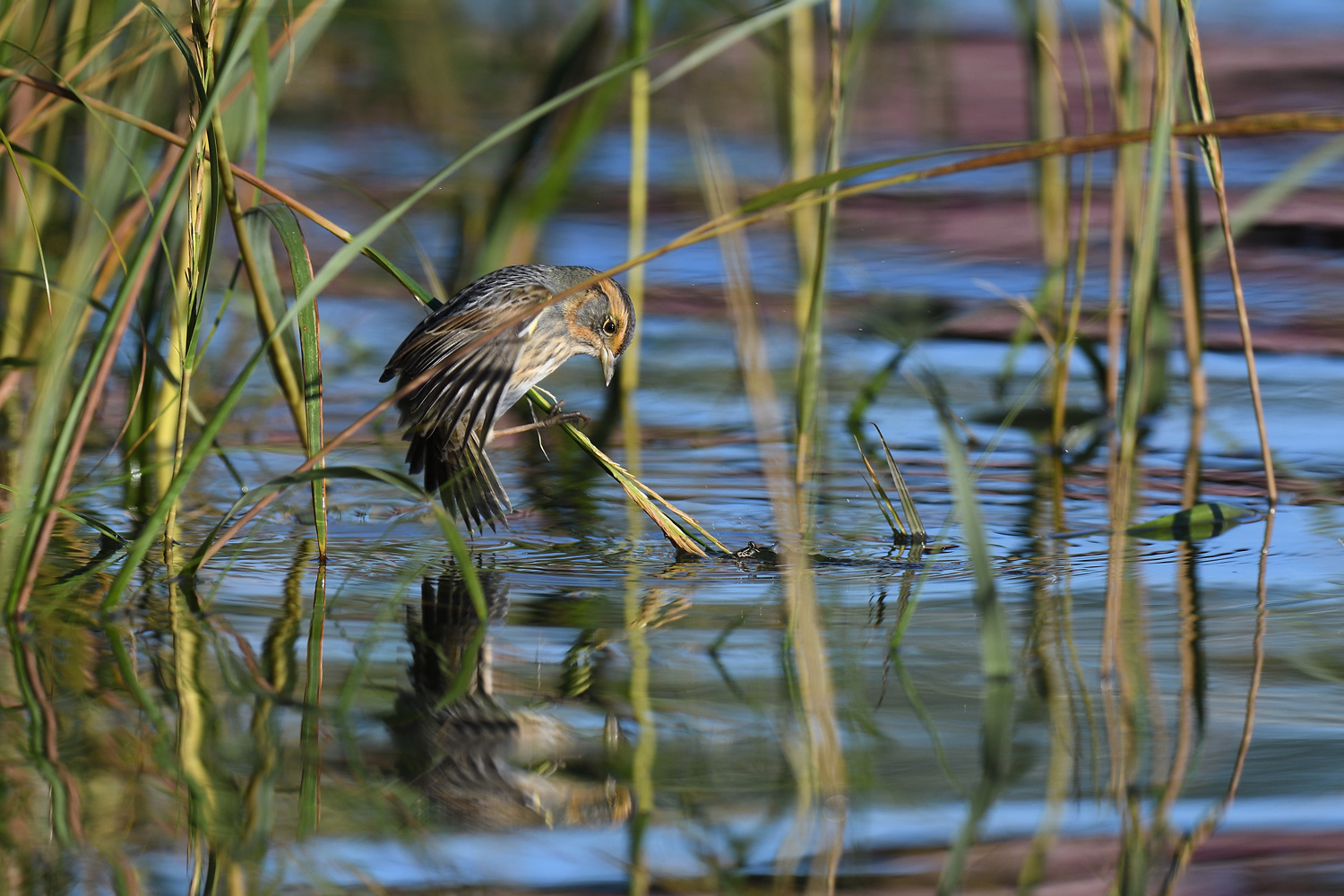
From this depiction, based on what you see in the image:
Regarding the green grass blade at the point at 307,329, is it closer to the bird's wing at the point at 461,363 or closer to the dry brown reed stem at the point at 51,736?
the bird's wing at the point at 461,363

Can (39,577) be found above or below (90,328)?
below

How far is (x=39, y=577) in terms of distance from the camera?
3129 mm

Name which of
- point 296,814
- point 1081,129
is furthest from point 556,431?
point 1081,129

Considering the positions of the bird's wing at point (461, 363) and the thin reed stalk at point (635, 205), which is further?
the thin reed stalk at point (635, 205)

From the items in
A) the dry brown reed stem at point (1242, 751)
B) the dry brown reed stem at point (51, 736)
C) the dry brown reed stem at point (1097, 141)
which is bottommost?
the dry brown reed stem at point (1242, 751)

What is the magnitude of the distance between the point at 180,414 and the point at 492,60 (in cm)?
823

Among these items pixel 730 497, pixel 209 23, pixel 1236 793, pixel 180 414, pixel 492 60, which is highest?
pixel 492 60

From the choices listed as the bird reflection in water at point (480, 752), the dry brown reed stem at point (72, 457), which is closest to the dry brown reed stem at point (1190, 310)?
the bird reflection in water at point (480, 752)

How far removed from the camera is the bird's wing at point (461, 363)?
11.5 feet

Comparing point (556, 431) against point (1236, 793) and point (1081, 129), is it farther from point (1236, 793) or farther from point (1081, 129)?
point (1081, 129)

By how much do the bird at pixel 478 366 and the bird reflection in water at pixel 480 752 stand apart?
62 cm

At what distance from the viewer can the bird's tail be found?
148 inches

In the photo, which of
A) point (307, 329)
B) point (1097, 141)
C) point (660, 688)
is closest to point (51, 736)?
point (660, 688)

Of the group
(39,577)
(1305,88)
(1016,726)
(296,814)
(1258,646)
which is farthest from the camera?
(1305,88)
